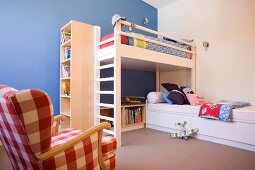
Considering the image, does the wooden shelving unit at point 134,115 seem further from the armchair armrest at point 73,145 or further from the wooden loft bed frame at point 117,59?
the armchair armrest at point 73,145

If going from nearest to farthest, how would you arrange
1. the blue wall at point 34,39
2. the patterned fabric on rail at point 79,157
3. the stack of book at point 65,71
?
the patterned fabric on rail at point 79,157 < the blue wall at point 34,39 < the stack of book at point 65,71

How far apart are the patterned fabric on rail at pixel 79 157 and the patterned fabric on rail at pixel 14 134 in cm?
8

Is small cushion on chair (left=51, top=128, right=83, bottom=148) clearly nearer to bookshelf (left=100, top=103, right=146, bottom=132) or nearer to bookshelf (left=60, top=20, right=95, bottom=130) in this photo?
bookshelf (left=60, top=20, right=95, bottom=130)

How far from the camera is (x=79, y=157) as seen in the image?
0.98 m

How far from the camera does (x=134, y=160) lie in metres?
1.69

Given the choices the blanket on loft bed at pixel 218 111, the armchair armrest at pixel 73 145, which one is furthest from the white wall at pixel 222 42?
the armchair armrest at pixel 73 145

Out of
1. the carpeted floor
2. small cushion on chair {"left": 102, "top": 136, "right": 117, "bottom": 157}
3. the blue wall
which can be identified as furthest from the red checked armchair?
the blue wall

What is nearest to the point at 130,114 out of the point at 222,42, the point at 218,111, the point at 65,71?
the point at 65,71

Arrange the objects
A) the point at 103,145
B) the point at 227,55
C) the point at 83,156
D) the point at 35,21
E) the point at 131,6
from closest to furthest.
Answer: the point at 83,156 < the point at 103,145 < the point at 35,21 < the point at 227,55 < the point at 131,6

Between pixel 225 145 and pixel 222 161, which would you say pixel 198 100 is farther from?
pixel 222 161

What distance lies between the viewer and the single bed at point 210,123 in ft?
6.50

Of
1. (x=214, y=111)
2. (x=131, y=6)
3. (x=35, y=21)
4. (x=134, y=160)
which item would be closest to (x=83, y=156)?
(x=134, y=160)

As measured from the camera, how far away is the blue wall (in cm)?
222

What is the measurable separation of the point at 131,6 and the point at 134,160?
297cm
